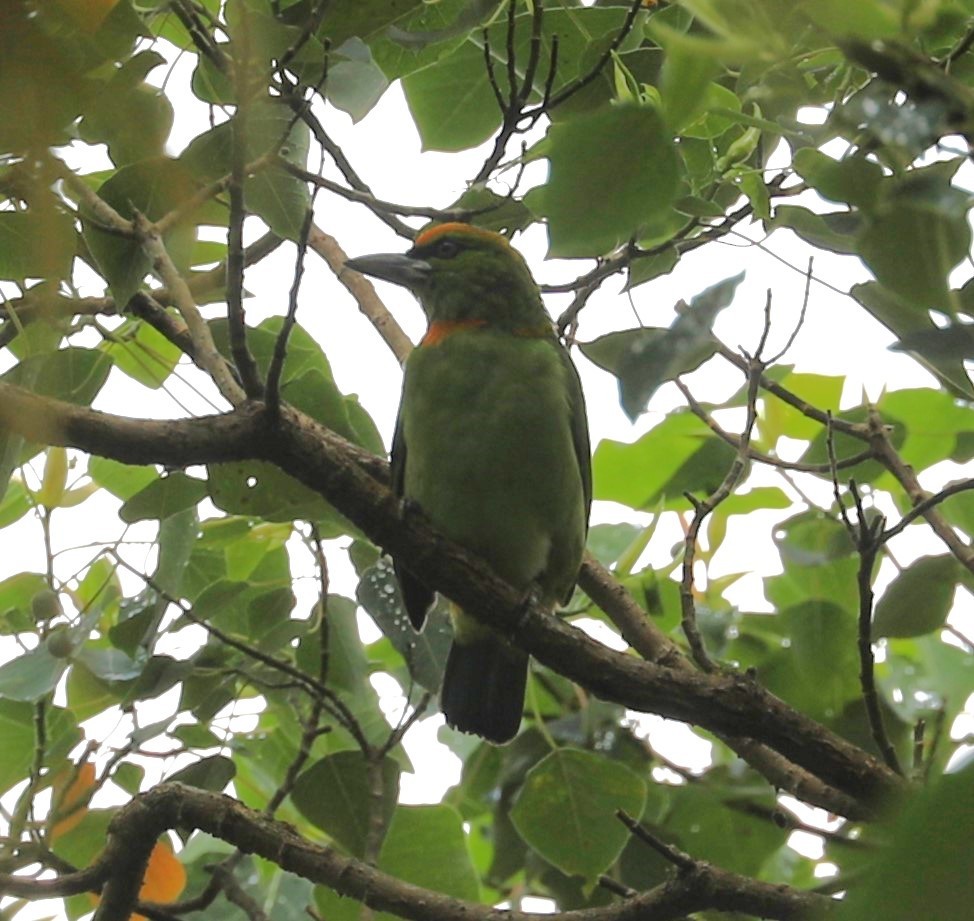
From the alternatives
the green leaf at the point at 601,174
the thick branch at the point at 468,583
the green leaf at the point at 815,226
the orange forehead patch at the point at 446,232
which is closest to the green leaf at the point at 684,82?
the green leaf at the point at 601,174

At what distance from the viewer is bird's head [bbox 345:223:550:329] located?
3.13m

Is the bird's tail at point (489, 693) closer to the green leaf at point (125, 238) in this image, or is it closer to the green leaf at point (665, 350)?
the green leaf at point (125, 238)

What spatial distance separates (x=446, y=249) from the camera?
3.26 m

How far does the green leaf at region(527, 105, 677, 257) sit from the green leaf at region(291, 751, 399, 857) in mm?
1831

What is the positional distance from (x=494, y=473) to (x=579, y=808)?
749mm

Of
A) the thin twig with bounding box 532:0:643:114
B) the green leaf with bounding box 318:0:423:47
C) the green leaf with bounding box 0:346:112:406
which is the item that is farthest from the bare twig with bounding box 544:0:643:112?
the green leaf with bounding box 0:346:112:406

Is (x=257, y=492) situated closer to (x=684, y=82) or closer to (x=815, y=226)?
(x=815, y=226)

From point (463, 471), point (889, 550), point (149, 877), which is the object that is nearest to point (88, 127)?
point (463, 471)

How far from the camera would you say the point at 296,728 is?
110 inches

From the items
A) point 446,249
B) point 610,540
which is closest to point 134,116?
point 610,540

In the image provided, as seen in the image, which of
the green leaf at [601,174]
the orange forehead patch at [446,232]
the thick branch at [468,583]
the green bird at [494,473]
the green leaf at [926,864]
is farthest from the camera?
the orange forehead patch at [446,232]

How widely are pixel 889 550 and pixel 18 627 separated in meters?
1.78

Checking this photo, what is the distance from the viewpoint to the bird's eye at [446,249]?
128 inches

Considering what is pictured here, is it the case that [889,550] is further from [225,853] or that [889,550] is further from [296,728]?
[225,853]
